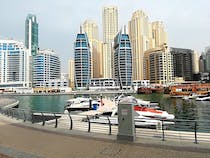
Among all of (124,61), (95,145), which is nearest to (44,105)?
(95,145)

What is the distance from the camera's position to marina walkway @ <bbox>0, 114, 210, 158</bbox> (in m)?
8.46

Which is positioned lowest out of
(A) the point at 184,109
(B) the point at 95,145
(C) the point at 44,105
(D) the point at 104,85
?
(C) the point at 44,105

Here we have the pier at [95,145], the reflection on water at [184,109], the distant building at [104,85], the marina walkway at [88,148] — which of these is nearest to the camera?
the marina walkway at [88,148]

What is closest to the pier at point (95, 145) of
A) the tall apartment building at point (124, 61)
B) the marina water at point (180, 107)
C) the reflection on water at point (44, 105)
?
the marina water at point (180, 107)

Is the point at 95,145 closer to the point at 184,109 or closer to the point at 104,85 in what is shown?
the point at 184,109

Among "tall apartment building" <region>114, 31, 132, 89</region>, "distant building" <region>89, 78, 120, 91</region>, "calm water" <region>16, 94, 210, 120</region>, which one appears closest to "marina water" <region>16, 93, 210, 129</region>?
"calm water" <region>16, 94, 210, 120</region>

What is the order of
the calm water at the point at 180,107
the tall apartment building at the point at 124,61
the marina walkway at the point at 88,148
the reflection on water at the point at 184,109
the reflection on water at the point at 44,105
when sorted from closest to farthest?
the marina walkway at the point at 88,148 → the reflection on water at the point at 184,109 → the calm water at the point at 180,107 → the reflection on water at the point at 44,105 → the tall apartment building at the point at 124,61

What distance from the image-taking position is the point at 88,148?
9414 millimetres

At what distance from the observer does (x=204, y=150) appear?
28.8 feet

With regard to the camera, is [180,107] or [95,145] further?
[180,107]

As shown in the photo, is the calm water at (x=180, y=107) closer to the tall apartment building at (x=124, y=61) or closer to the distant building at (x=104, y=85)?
the distant building at (x=104, y=85)

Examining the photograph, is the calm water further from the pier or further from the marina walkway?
the marina walkway

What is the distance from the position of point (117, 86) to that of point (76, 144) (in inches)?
7382

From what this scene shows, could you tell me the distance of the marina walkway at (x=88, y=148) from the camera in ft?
27.8
